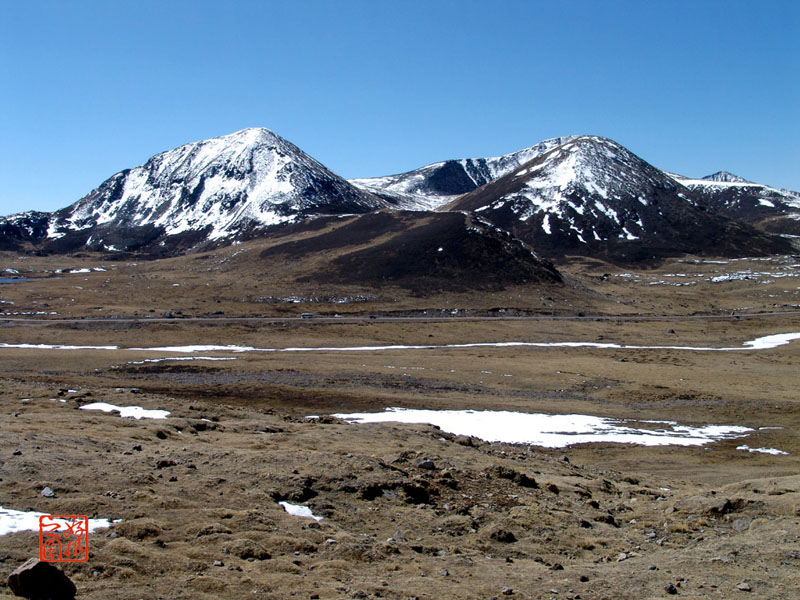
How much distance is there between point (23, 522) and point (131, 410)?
17.5m

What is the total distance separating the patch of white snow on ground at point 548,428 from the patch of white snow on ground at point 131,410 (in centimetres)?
970

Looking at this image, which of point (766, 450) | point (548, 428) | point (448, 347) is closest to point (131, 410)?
point (548, 428)

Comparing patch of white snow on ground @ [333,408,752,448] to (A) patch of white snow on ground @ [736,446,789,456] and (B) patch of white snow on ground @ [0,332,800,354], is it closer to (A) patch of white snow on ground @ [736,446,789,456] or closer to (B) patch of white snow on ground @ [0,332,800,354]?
(A) patch of white snow on ground @ [736,446,789,456]

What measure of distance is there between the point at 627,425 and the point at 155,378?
34.0 m

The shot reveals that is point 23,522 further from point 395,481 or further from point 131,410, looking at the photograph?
point 131,410

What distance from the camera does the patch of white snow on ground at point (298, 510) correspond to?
1381 centimetres

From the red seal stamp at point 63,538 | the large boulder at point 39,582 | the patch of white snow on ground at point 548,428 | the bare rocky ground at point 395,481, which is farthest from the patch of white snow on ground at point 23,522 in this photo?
the patch of white snow on ground at point 548,428

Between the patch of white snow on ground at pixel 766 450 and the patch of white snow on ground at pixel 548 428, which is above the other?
the patch of white snow on ground at pixel 548 428

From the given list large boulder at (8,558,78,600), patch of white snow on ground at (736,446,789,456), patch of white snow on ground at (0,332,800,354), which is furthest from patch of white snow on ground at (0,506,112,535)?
patch of white snow on ground at (0,332,800,354)

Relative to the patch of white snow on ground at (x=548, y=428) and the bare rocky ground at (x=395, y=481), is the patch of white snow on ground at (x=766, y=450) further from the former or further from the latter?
the patch of white snow on ground at (x=548, y=428)

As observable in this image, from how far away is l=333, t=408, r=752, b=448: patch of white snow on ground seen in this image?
2942cm

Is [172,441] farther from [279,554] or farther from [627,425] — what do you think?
[627,425]

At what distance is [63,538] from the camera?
10.8 metres

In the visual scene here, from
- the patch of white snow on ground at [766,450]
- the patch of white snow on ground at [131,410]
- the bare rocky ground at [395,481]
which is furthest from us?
the patch of white snow on ground at [766,450]
